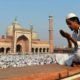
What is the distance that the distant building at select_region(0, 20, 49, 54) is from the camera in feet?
112

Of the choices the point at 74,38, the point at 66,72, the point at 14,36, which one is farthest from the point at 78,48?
the point at 14,36

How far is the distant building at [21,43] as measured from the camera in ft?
112

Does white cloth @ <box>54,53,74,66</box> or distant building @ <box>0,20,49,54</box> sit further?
distant building @ <box>0,20,49,54</box>

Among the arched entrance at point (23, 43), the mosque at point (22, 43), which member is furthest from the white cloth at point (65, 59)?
the arched entrance at point (23, 43)

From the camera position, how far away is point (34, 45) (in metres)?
37.6

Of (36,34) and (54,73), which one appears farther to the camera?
(36,34)

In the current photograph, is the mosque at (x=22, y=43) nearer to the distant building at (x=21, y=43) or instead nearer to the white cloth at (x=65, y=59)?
the distant building at (x=21, y=43)

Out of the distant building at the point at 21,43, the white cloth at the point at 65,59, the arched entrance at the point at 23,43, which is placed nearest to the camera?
the white cloth at the point at 65,59

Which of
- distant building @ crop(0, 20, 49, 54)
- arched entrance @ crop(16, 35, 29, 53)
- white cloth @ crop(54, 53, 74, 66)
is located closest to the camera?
white cloth @ crop(54, 53, 74, 66)

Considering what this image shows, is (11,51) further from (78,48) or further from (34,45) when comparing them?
(78,48)

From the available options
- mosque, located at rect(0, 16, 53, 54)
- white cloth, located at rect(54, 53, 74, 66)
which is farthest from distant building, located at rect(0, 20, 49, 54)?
white cloth, located at rect(54, 53, 74, 66)

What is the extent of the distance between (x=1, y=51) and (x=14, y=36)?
460cm

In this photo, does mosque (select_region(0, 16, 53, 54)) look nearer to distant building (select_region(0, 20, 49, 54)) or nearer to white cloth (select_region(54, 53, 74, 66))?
distant building (select_region(0, 20, 49, 54))

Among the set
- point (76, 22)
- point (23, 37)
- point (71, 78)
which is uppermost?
point (23, 37)
